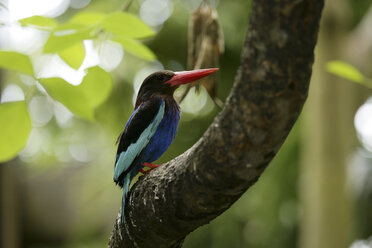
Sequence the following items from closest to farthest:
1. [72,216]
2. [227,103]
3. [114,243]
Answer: [227,103], [114,243], [72,216]

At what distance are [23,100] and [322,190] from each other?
115 inches

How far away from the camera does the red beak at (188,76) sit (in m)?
1.42

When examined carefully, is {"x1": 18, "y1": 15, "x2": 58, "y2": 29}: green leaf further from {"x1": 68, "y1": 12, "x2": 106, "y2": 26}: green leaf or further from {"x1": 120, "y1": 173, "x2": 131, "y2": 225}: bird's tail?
{"x1": 120, "y1": 173, "x2": 131, "y2": 225}: bird's tail

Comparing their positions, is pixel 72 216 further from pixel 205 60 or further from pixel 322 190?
pixel 205 60

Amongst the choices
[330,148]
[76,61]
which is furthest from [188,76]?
[330,148]

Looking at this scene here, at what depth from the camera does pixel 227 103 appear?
86 cm

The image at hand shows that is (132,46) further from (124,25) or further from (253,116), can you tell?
(253,116)

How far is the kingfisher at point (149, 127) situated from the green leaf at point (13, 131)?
23.0 inches

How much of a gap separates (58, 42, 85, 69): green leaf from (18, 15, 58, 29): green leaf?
13 cm

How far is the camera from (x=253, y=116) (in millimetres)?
816

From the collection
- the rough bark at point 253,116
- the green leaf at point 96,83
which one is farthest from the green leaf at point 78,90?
the rough bark at point 253,116

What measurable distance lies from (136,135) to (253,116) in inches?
37.7

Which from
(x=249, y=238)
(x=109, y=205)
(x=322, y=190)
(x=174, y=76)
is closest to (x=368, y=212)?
(x=249, y=238)

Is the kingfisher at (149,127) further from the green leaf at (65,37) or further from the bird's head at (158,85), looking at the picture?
the green leaf at (65,37)
